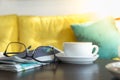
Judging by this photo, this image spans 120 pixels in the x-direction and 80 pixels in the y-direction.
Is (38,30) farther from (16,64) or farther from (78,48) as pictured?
(16,64)

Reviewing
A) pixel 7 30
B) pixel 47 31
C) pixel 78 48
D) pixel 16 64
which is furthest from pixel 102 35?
pixel 16 64

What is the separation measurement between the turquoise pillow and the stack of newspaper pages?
4.08 ft

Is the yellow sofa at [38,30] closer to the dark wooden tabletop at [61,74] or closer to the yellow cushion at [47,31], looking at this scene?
the yellow cushion at [47,31]

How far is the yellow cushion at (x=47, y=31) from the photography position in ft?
7.66

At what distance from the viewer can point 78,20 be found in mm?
2375

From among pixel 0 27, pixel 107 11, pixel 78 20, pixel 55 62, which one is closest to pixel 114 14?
pixel 107 11

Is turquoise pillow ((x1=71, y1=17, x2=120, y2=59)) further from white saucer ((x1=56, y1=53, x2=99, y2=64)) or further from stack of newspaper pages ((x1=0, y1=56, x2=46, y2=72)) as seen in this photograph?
stack of newspaper pages ((x1=0, y1=56, x2=46, y2=72))

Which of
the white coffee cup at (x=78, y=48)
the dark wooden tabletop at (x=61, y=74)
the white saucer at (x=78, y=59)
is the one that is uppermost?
the white coffee cup at (x=78, y=48)

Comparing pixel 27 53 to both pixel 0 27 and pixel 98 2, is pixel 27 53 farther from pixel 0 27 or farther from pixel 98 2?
pixel 98 2

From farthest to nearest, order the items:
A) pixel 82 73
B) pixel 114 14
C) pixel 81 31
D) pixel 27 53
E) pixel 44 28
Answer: pixel 114 14
pixel 44 28
pixel 81 31
pixel 27 53
pixel 82 73

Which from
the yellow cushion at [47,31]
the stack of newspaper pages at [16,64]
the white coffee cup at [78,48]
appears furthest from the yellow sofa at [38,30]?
the stack of newspaper pages at [16,64]

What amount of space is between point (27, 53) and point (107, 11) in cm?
172

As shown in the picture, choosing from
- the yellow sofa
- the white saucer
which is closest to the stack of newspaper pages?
the white saucer

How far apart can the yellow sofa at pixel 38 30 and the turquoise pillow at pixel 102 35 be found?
0.13m
